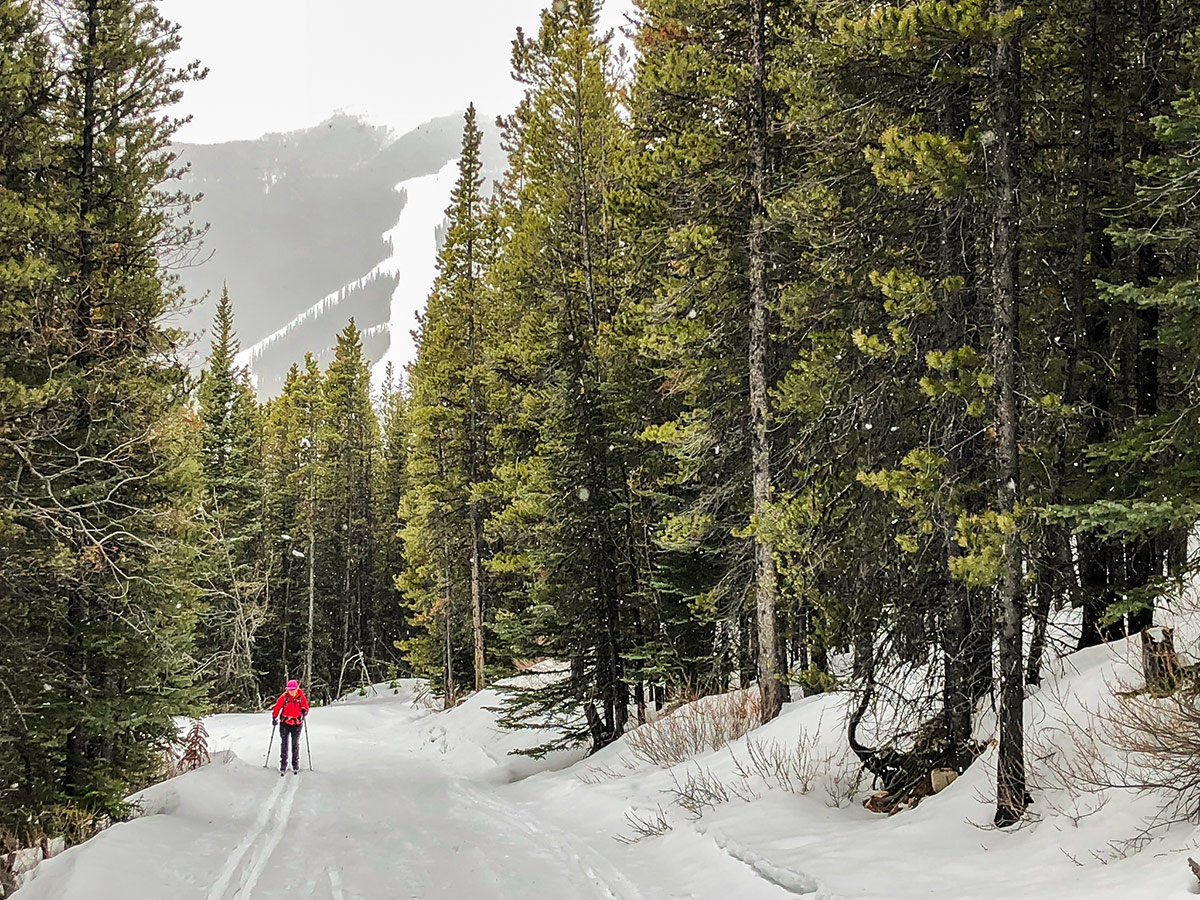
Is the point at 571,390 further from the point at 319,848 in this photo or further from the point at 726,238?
the point at 319,848

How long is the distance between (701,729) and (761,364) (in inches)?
228

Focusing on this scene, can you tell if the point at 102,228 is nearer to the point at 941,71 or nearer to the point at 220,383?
the point at 941,71

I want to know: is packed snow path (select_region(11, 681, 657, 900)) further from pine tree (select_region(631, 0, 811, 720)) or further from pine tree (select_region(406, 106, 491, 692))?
pine tree (select_region(406, 106, 491, 692))

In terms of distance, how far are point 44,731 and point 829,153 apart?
13.8m

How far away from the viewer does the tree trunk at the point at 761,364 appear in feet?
39.0

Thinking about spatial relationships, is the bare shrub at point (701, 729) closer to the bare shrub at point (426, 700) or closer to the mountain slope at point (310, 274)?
the bare shrub at point (426, 700)

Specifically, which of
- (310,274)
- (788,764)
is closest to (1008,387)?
(788,764)

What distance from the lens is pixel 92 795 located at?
1162cm

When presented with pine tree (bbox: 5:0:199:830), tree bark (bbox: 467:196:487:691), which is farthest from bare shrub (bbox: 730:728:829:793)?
tree bark (bbox: 467:196:487:691)

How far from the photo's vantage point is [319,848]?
995 cm

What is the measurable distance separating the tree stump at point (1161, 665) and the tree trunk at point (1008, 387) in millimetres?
960

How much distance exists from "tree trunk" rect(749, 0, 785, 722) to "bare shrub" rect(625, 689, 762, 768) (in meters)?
0.51

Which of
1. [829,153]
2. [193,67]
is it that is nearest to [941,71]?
[829,153]

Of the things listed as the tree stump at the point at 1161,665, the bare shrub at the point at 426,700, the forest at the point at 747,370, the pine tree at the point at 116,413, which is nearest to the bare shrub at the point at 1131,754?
the tree stump at the point at 1161,665
